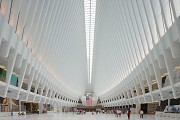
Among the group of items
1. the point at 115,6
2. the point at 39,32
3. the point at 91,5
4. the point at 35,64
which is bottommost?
the point at 35,64

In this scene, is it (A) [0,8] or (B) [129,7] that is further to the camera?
(B) [129,7]

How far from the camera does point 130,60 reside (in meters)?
29.2

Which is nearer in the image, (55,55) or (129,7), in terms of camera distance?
(129,7)

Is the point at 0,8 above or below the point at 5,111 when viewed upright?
above

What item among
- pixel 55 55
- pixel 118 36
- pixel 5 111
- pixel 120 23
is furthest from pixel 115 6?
pixel 5 111

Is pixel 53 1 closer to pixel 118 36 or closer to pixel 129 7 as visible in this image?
pixel 129 7

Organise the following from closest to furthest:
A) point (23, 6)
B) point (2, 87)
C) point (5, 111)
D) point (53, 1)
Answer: point (23, 6)
point (2, 87)
point (53, 1)
point (5, 111)

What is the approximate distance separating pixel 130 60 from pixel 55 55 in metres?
7.68

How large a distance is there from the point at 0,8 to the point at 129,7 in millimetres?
11474

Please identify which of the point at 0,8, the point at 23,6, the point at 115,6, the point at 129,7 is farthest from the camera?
the point at 115,6

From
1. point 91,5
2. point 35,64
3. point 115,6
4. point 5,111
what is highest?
point 91,5

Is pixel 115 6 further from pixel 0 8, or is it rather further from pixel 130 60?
pixel 0 8

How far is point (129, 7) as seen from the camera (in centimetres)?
2225

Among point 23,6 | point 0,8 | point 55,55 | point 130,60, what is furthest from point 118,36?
point 0,8
